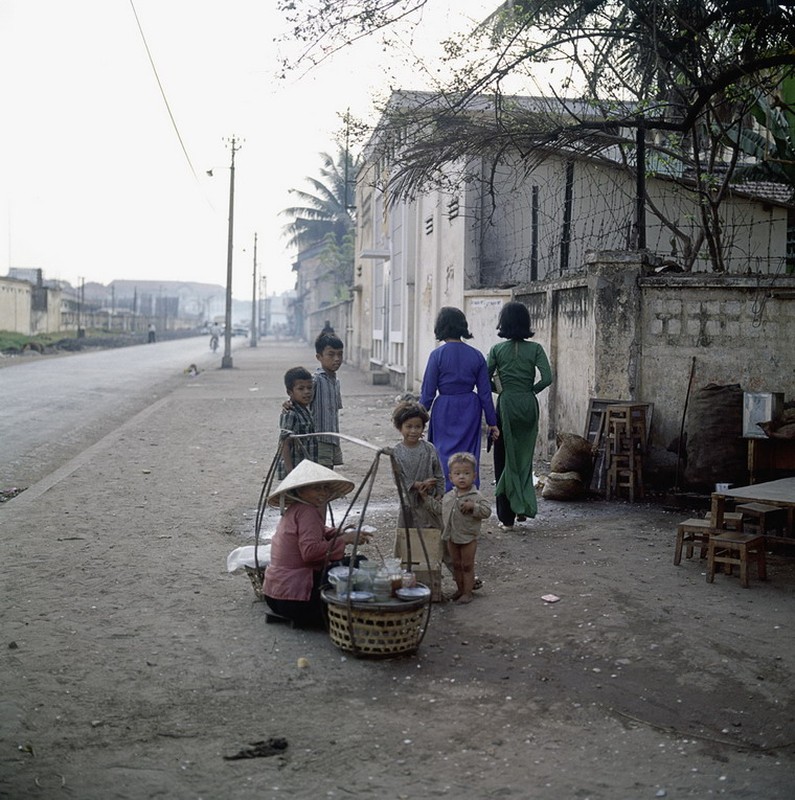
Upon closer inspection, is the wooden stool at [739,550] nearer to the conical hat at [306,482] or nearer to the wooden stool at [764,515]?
the wooden stool at [764,515]

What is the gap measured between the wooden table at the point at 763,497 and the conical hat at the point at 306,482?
2591 millimetres

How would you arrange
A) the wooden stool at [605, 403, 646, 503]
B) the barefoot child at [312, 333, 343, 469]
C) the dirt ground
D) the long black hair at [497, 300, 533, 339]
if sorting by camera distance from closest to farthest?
the dirt ground < the barefoot child at [312, 333, 343, 469] < the long black hair at [497, 300, 533, 339] < the wooden stool at [605, 403, 646, 503]

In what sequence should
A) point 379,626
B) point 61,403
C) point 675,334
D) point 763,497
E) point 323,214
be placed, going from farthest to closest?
point 323,214, point 61,403, point 675,334, point 763,497, point 379,626

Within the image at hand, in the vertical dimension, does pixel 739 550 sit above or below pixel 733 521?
below

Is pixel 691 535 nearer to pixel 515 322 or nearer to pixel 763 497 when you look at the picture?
pixel 763 497

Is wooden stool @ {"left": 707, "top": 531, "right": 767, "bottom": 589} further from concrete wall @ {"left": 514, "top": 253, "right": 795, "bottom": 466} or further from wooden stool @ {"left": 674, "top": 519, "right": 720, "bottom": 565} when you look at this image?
concrete wall @ {"left": 514, "top": 253, "right": 795, "bottom": 466}

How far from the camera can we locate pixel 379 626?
4.39 meters

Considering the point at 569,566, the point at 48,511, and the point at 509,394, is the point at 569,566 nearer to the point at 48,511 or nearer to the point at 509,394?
the point at 509,394

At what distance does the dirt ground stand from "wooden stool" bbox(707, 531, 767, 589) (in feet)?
0.39

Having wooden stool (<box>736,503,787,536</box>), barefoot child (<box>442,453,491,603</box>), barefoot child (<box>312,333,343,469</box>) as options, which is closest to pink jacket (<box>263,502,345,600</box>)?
barefoot child (<box>442,453,491,603</box>)

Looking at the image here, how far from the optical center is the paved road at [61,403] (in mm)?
12055

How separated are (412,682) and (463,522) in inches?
56.3

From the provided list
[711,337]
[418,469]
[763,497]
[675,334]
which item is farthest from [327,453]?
[711,337]

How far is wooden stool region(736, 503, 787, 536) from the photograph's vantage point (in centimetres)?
616
